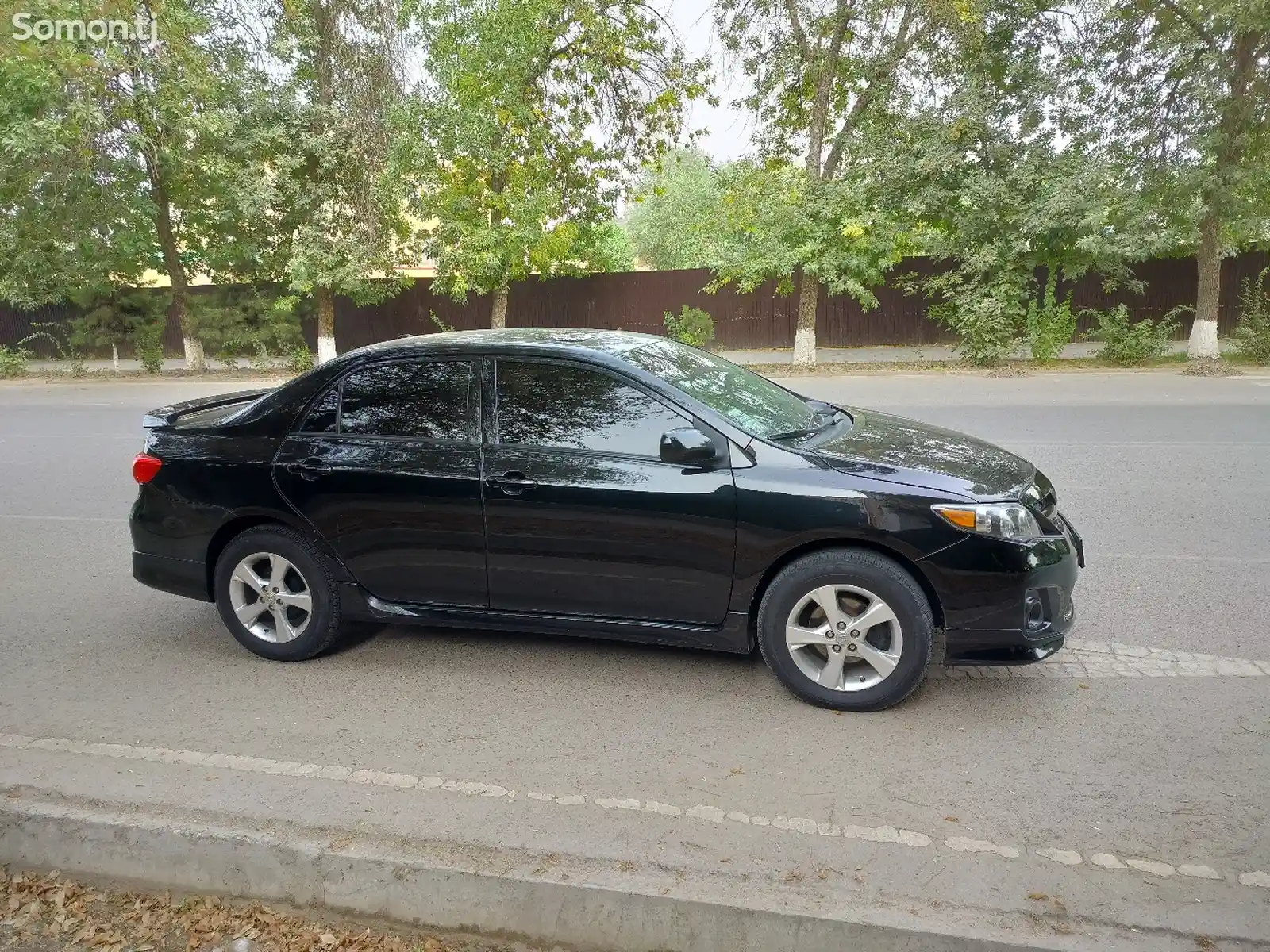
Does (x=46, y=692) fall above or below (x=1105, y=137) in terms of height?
below

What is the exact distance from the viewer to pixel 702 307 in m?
26.4

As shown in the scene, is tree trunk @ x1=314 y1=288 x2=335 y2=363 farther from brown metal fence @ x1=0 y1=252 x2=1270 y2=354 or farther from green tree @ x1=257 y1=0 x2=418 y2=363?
brown metal fence @ x1=0 y1=252 x2=1270 y2=354

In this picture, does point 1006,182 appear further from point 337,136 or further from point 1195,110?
point 337,136

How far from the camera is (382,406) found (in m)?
4.98

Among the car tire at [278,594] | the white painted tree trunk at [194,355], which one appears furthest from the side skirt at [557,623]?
the white painted tree trunk at [194,355]

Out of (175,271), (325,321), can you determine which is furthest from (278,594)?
(175,271)

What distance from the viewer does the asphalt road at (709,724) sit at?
3387 mm

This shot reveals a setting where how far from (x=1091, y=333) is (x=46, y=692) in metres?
21.0

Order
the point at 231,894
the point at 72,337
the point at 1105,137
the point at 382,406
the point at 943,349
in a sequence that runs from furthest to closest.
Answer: the point at 72,337
the point at 943,349
the point at 1105,137
the point at 382,406
the point at 231,894

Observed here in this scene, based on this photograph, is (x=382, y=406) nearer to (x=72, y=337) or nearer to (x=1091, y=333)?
(x=1091, y=333)

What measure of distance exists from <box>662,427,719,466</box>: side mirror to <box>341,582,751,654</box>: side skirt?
0.69 m

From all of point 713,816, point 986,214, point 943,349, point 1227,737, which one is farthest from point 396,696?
point 943,349

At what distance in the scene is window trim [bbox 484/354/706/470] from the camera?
4.48 meters

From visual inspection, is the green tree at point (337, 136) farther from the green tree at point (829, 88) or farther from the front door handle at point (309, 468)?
the front door handle at point (309, 468)
